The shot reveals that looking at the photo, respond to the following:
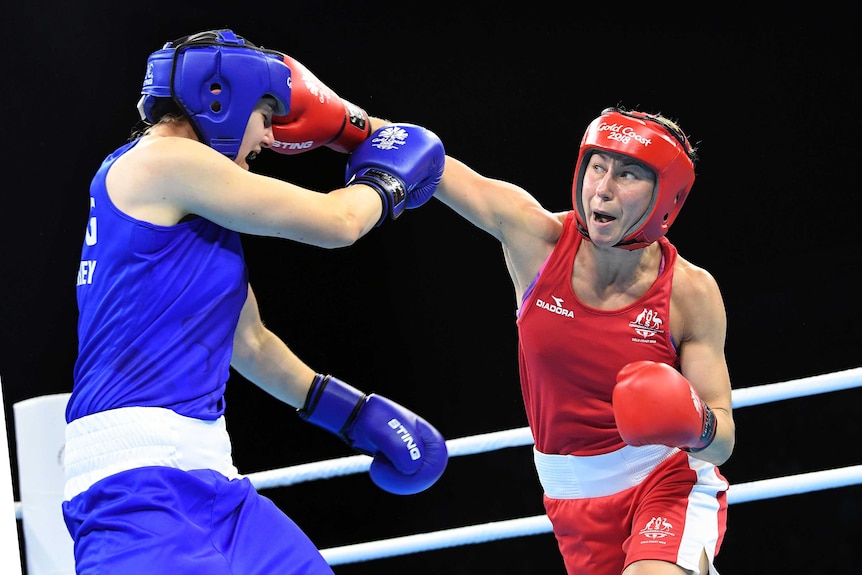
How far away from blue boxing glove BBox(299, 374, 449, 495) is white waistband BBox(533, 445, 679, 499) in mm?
407

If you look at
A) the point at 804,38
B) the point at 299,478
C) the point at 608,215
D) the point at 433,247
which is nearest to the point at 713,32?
the point at 804,38

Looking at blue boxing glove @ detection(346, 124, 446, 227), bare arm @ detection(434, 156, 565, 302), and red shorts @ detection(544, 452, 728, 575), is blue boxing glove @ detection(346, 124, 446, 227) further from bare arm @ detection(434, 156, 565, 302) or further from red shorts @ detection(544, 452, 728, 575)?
red shorts @ detection(544, 452, 728, 575)

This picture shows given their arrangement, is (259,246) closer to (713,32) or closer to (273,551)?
(713,32)

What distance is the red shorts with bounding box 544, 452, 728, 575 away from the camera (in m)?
2.39

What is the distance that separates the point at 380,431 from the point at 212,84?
905 millimetres

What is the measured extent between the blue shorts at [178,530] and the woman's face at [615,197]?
3.58ft

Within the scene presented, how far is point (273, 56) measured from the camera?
→ 6.53ft

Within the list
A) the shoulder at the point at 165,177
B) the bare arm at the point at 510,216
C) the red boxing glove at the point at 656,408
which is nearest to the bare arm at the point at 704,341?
the red boxing glove at the point at 656,408

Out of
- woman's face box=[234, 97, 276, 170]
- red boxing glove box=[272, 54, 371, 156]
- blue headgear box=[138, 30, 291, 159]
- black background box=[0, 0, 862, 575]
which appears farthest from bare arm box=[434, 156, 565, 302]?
black background box=[0, 0, 862, 575]

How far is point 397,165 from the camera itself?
84.3 inches

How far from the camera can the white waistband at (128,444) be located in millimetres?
1776

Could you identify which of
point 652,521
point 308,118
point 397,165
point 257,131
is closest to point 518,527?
point 652,521

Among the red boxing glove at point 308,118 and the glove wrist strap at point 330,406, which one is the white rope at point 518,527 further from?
the red boxing glove at point 308,118

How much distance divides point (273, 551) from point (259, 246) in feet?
8.60
